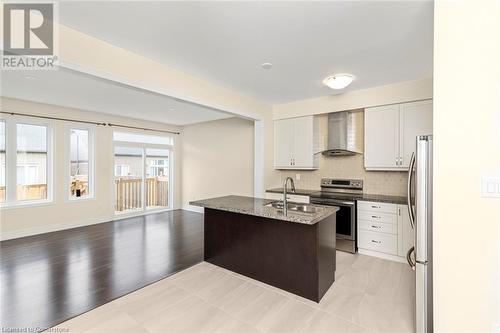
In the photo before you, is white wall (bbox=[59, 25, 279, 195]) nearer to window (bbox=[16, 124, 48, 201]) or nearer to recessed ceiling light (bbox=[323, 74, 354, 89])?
recessed ceiling light (bbox=[323, 74, 354, 89])

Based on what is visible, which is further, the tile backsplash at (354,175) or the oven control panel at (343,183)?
the oven control panel at (343,183)

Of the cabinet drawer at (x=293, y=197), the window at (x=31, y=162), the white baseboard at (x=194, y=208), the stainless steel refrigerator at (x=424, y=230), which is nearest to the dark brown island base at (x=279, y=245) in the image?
the stainless steel refrigerator at (x=424, y=230)

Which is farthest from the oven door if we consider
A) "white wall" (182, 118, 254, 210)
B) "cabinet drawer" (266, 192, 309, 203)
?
"white wall" (182, 118, 254, 210)

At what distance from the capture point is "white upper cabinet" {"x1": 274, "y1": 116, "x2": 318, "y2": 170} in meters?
4.56

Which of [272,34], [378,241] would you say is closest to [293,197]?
[378,241]

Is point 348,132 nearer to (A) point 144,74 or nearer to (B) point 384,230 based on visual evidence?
(B) point 384,230

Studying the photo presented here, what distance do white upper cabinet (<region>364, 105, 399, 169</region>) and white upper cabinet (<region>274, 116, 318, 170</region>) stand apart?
3.13ft

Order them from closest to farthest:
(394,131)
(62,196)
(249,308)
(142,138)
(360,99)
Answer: (249,308) < (394,131) < (360,99) < (62,196) < (142,138)

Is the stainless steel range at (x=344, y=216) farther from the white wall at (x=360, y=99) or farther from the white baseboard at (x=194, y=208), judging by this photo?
the white baseboard at (x=194, y=208)

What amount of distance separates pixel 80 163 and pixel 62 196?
83 centimetres

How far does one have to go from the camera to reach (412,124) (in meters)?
3.54
